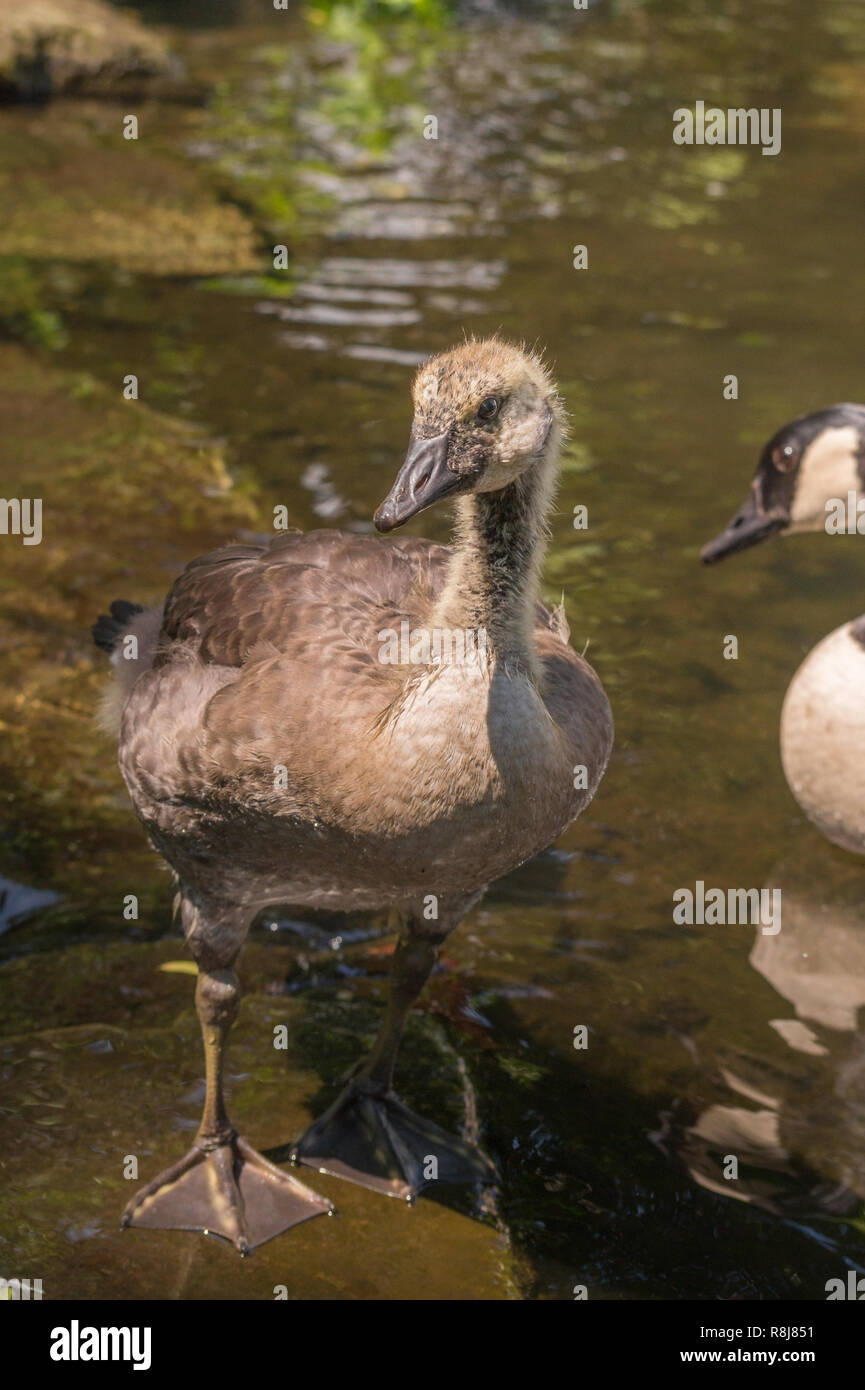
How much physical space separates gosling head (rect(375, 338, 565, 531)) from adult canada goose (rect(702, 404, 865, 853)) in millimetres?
2856

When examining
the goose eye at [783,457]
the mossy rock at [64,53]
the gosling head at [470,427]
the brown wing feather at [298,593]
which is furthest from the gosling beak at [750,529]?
the mossy rock at [64,53]

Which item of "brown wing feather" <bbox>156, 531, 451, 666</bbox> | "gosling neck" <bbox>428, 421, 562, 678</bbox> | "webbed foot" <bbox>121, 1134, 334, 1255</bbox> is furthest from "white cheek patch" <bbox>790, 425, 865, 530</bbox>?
"webbed foot" <bbox>121, 1134, 334, 1255</bbox>

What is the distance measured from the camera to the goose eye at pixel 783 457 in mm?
6863

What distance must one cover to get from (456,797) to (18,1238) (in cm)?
174

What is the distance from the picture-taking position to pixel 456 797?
148 inches

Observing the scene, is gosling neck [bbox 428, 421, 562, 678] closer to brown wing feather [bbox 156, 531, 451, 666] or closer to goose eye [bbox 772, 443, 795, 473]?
brown wing feather [bbox 156, 531, 451, 666]

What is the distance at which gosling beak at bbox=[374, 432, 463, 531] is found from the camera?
3.49 meters

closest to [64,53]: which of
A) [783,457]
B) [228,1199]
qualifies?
[783,457]

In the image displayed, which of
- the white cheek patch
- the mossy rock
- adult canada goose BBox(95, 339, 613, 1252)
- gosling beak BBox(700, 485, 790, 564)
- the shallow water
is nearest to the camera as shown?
adult canada goose BBox(95, 339, 613, 1252)

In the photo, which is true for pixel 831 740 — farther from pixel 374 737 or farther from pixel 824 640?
pixel 374 737

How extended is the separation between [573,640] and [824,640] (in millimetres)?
1257

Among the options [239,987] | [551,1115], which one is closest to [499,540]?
[239,987]

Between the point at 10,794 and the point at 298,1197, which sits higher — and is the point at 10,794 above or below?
above

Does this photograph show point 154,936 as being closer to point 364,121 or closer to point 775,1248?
point 775,1248
